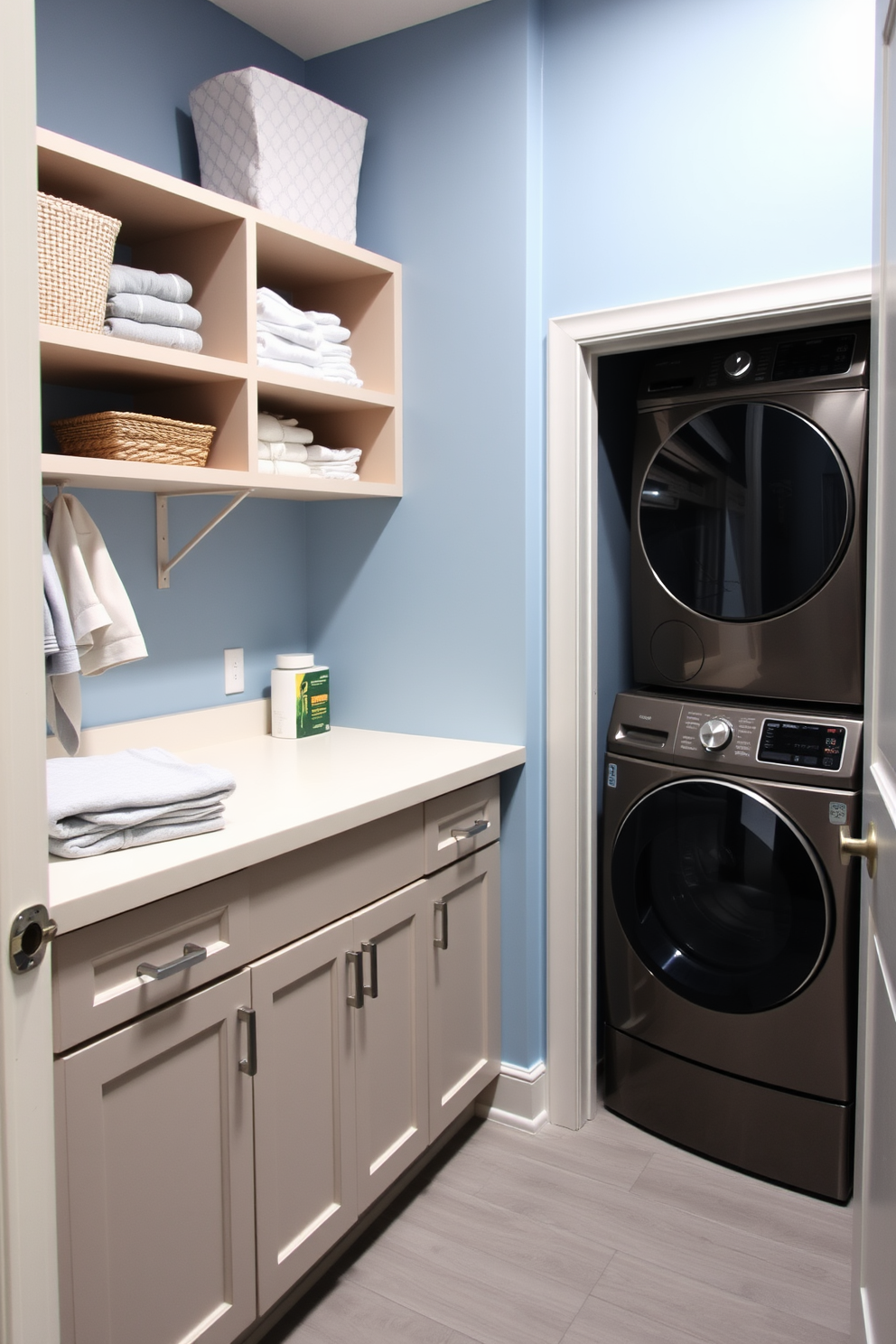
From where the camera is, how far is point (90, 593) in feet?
5.73

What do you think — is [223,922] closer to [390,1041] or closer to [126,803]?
[126,803]

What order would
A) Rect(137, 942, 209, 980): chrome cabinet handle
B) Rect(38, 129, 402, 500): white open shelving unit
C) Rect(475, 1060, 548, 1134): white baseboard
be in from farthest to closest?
Rect(475, 1060, 548, 1134): white baseboard < Rect(38, 129, 402, 500): white open shelving unit < Rect(137, 942, 209, 980): chrome cabinet handle

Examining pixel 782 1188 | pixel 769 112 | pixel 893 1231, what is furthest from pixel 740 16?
pixel 782 1188

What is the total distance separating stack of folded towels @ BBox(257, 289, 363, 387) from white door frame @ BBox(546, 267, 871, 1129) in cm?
48

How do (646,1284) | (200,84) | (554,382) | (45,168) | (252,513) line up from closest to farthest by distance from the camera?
(45,168) < (646,1284) < (200,84) < (554,382) < (252,513)

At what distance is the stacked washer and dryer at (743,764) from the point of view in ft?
6.77

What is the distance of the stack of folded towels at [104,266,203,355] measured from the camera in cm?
171

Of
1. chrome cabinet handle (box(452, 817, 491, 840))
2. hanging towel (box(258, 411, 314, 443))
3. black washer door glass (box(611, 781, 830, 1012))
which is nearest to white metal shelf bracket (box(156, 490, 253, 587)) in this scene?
hanging towel (box(258, 411, 314, 443))

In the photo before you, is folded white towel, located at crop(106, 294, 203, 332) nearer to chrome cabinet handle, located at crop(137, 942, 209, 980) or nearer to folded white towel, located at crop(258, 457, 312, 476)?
folded white towel, located at crop(258, 457, 312, 476)

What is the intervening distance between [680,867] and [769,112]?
160 centimetres

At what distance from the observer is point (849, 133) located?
6.06 ft

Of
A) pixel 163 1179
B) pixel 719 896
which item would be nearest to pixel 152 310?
pixel 163 1179

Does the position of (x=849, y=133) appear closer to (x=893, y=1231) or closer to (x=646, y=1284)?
(x=893, y=1231)

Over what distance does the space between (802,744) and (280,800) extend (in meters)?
1.11
